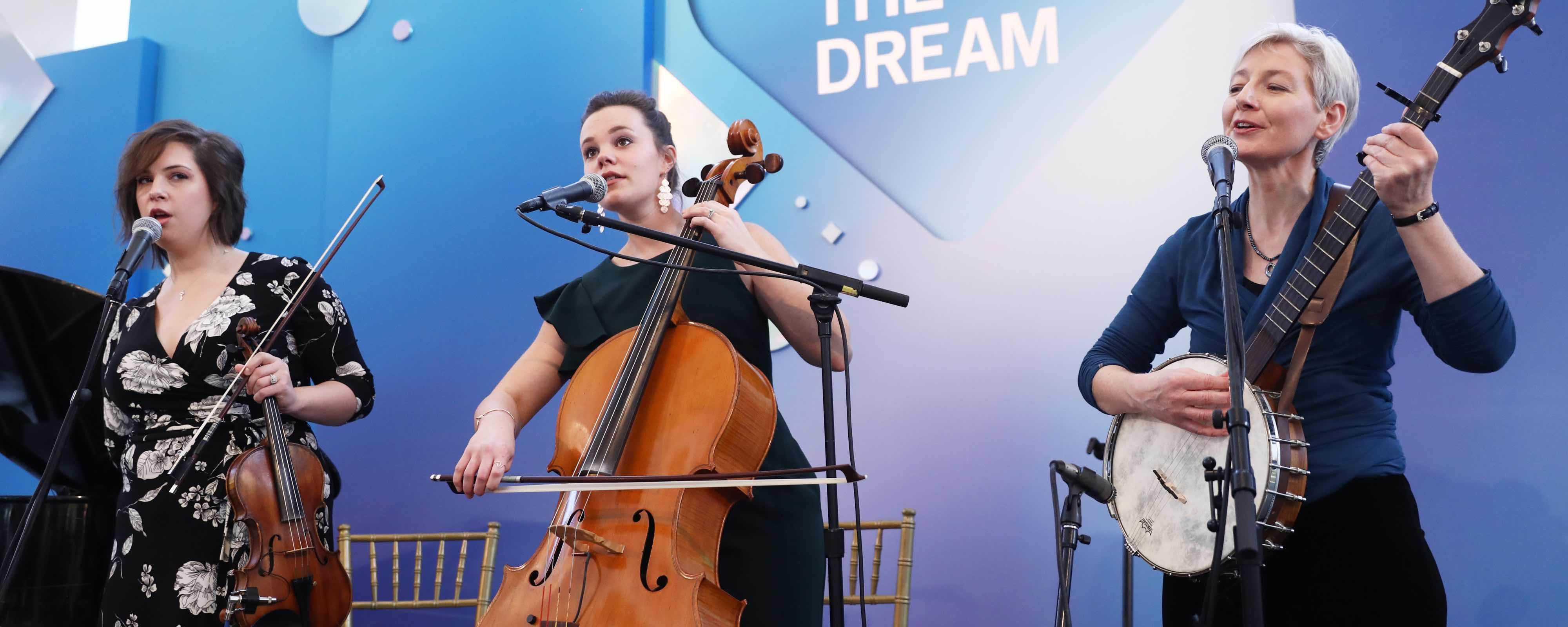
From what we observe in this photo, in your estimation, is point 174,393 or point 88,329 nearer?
point 174,393

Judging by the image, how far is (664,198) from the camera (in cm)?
212

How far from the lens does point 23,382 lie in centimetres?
290

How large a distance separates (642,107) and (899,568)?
1.22m

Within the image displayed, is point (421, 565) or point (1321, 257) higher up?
point (1321, 257)

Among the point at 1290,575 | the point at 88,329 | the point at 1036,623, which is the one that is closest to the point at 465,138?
the point at 88,329

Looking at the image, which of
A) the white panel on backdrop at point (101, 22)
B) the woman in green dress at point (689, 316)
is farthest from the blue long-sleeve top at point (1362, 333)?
the white panel on backdrop at point (101, 22)

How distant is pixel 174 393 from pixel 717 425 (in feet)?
4.52

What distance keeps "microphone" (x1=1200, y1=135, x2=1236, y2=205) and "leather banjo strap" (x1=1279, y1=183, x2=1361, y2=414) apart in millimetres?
200

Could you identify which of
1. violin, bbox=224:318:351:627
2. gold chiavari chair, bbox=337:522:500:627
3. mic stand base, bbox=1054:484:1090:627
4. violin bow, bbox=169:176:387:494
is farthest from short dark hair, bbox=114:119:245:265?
mic stand base, bbox=1054:484:1090:627

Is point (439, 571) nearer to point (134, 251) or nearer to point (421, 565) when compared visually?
point (421, 565)

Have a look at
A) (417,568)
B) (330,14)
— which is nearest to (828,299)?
(417,568)

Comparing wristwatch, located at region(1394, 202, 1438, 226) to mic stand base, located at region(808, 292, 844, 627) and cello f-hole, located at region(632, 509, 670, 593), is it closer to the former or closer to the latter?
mic stand base, located at region(808, 292, 844, 627)

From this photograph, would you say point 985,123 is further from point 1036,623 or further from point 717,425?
point 717,425

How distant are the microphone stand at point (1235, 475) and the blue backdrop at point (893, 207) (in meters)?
1.26
